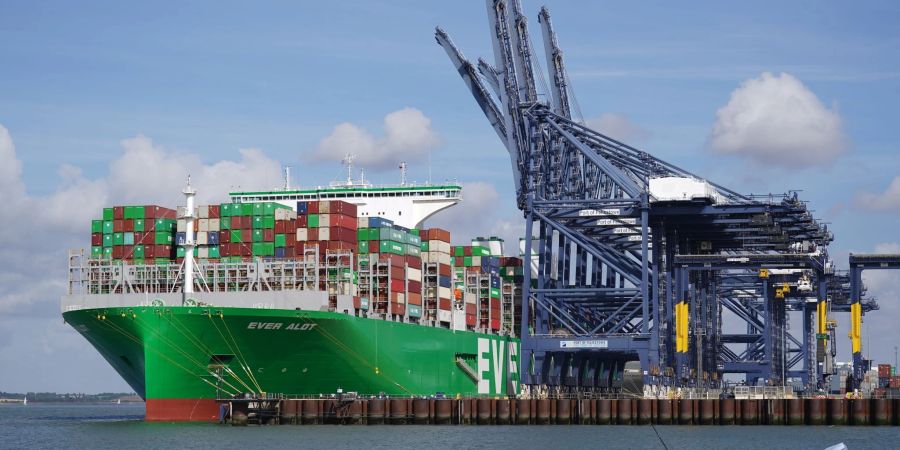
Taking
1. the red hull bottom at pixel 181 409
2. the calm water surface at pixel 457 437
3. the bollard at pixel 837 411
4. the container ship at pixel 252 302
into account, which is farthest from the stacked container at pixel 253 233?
the bollard at pixel 837 411

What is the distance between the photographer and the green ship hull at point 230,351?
179 ft

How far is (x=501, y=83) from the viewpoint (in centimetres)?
7000

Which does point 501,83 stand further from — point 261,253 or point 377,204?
point 261,253

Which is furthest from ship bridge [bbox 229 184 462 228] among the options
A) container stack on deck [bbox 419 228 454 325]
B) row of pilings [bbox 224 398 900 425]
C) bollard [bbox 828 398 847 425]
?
bollard [bbox 828 398 847 425]

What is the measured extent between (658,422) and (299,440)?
16569mm

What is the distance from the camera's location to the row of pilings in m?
56.4

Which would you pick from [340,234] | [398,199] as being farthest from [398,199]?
[340,234]

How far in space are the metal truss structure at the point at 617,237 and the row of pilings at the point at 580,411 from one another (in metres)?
5.63

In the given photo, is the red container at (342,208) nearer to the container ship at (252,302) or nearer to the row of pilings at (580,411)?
the container ship at (252,302)

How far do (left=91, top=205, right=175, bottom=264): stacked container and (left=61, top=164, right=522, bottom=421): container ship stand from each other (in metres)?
0.05

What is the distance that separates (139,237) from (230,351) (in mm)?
7050

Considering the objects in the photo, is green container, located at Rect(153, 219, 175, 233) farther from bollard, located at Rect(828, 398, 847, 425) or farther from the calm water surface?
bollard, located at Rect(828, 398, 847, 425)

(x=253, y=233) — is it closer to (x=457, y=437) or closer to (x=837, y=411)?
(x=457, y=437)

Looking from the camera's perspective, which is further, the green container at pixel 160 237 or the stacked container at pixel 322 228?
the stacked container at pixel 322 228
